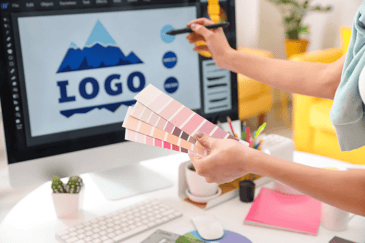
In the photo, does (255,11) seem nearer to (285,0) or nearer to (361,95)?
(285,0)

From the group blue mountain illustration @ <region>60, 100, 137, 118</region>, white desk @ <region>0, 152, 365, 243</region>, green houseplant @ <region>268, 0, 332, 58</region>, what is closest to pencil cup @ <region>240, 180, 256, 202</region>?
white desk @ <region>0, 152, 365, 243</region>

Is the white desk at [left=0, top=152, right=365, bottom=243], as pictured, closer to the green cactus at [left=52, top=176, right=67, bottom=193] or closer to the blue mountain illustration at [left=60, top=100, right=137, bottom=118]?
the green cactus at [left=52, top=176, right=67, bottom=193]

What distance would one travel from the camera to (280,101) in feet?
15.6

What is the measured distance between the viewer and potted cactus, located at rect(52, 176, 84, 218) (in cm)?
83

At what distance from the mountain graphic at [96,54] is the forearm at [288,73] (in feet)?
1.01

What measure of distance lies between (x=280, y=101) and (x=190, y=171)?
13.3 feet

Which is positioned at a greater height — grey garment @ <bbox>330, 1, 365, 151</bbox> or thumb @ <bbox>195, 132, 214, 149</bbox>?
grey garment @ <bbox>330, 1, 365, 151</bbox>

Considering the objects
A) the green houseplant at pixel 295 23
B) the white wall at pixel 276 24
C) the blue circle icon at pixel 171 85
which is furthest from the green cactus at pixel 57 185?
the green houseplant at pixel 295 23

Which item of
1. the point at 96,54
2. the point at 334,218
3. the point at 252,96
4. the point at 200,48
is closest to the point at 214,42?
the point at 200,48

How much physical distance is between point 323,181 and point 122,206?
0.51 metres

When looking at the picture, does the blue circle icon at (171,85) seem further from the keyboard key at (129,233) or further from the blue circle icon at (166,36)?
the keyboard key at (129,233)

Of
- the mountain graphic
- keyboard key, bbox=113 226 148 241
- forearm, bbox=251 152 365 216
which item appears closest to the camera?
forearm, bbox=251 152 365 216

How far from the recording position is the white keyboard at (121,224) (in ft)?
2.46

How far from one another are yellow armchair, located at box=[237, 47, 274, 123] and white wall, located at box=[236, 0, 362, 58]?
916mm
